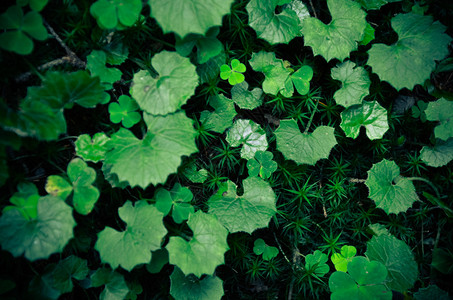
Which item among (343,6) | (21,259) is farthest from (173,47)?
(21,259)

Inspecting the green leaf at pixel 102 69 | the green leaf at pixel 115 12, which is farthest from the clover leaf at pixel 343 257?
the green leaf at pixel 115 12

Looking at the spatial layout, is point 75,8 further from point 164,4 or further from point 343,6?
point 343,6

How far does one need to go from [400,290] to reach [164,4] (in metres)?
2.79

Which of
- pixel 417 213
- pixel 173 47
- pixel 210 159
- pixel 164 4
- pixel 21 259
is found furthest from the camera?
pixel 417 213

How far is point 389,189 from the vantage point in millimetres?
2369

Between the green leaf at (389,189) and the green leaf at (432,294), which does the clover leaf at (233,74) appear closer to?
the green leaf at (389,189)

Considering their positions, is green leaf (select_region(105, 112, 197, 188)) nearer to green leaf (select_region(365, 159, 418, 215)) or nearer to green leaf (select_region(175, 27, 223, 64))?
green leaf (select_region(175, 27, 223, 64))

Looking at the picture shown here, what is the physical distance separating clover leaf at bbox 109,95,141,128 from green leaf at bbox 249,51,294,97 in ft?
3.13

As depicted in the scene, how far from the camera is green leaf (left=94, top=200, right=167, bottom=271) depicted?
179 cm

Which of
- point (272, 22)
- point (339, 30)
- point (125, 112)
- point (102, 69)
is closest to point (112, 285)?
point (125, 112)

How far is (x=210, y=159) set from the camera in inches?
90.8

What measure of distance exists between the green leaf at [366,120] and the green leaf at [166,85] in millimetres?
1313

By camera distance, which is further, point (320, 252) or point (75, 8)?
point (320, 252)

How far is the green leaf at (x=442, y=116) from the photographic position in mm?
2342
